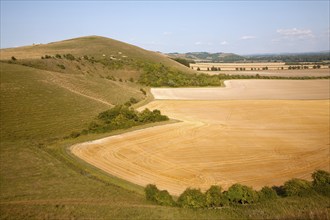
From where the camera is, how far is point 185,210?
19047mm

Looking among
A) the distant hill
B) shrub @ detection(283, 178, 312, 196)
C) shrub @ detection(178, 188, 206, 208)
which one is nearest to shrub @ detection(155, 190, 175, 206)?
shrub @ detection(178, 188, 206, 208)

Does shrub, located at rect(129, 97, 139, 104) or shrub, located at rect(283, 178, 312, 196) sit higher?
shrub, located at rect(129, 97, 139, 104)

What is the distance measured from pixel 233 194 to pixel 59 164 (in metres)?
16.7

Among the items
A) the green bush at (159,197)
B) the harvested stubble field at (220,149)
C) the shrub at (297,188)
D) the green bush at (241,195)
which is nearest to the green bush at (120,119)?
the harvested stubble field at (220,149)

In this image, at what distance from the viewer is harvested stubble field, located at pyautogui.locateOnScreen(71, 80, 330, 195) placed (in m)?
25.8

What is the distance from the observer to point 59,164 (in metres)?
28.7

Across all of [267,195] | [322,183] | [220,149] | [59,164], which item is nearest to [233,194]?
[267,195]

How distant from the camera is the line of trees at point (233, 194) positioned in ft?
64.4

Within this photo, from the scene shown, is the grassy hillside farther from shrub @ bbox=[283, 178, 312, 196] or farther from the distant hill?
shrub @ bbox=[283, 178, 312, 196]

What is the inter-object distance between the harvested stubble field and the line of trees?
2.64m

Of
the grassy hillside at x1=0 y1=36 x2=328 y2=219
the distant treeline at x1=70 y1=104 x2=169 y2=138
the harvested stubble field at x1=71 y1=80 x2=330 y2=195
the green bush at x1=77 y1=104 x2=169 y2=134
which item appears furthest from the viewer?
the green bush at x1=77 y1=104 x2=169 y2=134

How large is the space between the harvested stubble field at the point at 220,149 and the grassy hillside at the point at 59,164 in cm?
291

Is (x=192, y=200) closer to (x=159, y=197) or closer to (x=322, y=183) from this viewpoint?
(x=159, y=197)

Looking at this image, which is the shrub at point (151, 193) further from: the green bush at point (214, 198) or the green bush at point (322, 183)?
the green bush at point (322, 183)
